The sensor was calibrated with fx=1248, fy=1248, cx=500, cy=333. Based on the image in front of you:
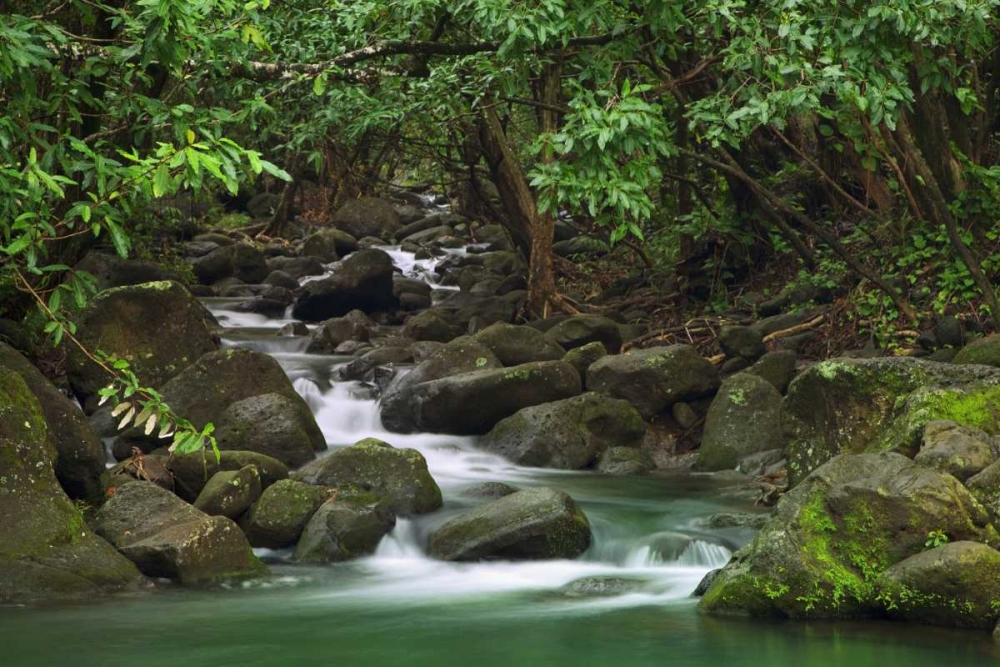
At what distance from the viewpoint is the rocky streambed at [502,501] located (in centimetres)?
719

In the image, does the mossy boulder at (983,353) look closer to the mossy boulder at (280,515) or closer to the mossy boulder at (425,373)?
the mossy boulder at (425,373)

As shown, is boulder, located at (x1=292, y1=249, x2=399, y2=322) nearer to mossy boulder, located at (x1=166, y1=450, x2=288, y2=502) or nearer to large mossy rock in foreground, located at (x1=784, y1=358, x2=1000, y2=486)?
mossy boulder, located at (x1=166, y1=450, x2=288, y2=502)

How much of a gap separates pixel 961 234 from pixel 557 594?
24.0 feet

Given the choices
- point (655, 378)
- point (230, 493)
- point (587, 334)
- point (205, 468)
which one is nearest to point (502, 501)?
point (230, 493)

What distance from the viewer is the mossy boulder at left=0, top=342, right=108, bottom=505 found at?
9.46 m

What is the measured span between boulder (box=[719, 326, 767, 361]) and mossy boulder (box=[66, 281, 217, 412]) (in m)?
6.00

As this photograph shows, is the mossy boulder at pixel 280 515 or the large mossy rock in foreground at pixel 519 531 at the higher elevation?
the mossy boulder at pixel 280 515

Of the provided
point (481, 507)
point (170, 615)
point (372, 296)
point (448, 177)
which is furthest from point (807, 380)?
point (448, 177)

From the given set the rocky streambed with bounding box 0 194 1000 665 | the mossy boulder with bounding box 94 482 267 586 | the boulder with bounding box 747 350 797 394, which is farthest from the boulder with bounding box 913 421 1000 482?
the boulder with bounding box 747 350 797 394

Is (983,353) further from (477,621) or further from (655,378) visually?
(477,621)

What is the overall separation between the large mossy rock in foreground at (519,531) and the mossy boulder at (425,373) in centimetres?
464

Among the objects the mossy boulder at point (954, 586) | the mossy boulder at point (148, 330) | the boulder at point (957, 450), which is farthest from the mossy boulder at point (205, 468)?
the mossy boulder at point (954, 586)

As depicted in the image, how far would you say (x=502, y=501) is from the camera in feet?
31.7

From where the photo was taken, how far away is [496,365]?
14.8 meters
